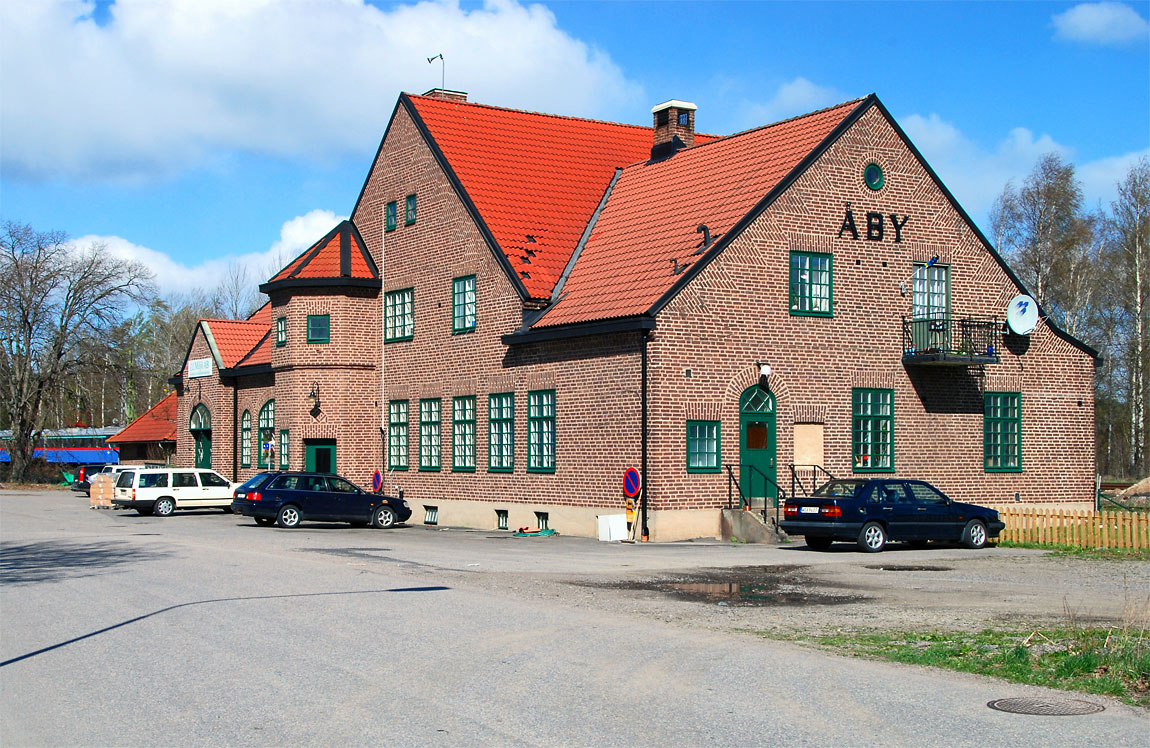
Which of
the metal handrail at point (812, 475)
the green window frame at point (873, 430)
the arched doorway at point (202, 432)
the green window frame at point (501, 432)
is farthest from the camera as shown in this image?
the arched doorway at point (202, 432)

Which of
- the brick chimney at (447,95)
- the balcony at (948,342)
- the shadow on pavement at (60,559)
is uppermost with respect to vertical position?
the brick chimney at (447,95)

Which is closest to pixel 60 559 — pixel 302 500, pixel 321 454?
pixel 302 500

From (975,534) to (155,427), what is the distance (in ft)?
156

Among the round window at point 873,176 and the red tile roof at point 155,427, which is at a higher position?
→ the round window at point 873,176

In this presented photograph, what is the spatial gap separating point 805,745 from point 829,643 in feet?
14.7

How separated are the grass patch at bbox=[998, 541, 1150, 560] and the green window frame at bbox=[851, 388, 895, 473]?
14.1ft

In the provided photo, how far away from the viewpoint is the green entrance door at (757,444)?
93.2 ft

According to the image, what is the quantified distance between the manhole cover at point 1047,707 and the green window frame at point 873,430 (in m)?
20.8

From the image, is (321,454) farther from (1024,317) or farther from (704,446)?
(1024,317)

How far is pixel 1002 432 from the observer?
32.7 metres

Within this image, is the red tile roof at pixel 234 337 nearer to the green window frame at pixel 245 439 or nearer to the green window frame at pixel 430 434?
the green window frame at pixel 245 439

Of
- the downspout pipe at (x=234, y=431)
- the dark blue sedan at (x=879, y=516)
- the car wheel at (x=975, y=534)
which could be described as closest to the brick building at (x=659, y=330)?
the dark blue sedan at (x=879, y=516)

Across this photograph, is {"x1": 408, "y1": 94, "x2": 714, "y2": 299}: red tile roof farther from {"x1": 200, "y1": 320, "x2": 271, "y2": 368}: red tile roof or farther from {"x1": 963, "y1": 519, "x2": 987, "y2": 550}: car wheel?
{"x1": 200, "y1": 320, "x2": 271, "y2": 368}: red tile roof

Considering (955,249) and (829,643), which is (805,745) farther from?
(955,249)
